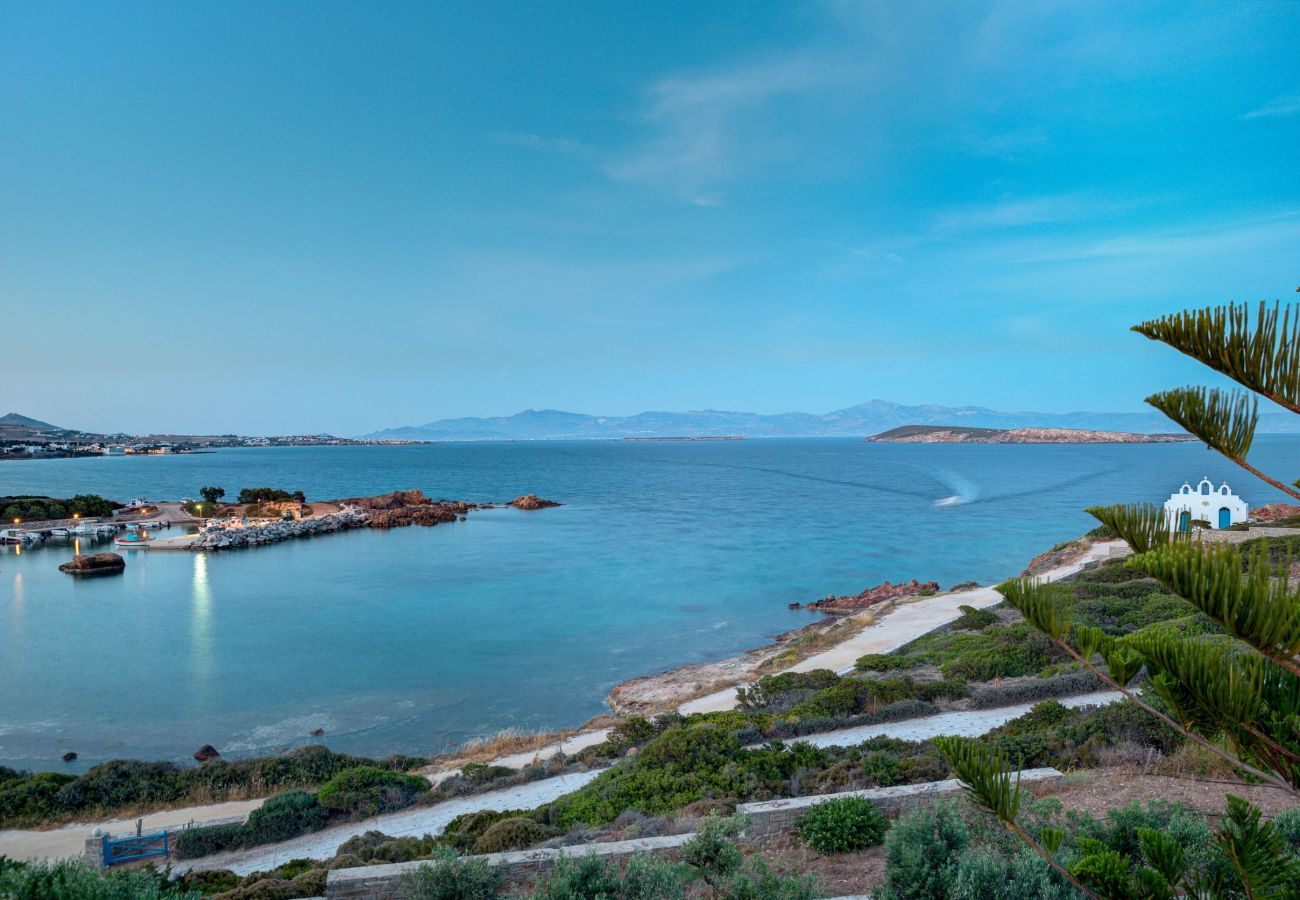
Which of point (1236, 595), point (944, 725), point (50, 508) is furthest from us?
point (50, 508)

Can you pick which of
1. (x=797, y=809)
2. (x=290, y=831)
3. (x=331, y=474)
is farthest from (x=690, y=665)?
(x=331, y=474)

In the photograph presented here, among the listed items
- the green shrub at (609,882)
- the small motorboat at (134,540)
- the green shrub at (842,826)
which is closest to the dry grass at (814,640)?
the green shrub at (842,826)

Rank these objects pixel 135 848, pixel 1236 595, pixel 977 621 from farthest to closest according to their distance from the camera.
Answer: pixel 977 621
pixel 135 848
pixel 1236 595

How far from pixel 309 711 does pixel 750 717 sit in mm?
11855

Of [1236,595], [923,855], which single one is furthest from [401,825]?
[1236,595]

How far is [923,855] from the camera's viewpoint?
4.71 m

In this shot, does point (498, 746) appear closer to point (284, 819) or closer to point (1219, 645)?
point (284, 819)

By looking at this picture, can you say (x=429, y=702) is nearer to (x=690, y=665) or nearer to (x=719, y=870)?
(x=690, y=665)

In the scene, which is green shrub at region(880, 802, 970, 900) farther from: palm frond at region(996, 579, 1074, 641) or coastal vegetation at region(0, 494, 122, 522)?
coastal vegetation at region(0, 494, 122, 522)

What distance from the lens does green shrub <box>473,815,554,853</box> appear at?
6930mm

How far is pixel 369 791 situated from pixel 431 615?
16185 millimetres

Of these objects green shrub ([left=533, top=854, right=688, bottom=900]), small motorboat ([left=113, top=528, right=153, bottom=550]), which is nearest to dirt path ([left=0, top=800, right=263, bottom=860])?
green shrub ([left=533, top=854, right=688, bottom=900])

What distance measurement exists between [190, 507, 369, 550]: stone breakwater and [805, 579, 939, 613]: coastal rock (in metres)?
34.6

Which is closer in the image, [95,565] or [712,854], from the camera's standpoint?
[712,854]
